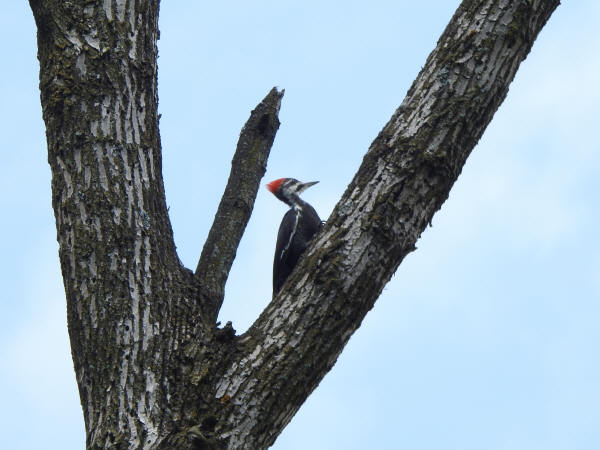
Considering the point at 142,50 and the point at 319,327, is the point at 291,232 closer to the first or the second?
the point at 142,50

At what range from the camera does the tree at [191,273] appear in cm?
265

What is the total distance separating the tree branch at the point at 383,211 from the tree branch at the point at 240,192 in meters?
1.21

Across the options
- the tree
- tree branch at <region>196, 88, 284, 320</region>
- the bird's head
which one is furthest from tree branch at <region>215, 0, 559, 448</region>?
the bird's head

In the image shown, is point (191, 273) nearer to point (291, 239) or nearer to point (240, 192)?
point (240, 192)

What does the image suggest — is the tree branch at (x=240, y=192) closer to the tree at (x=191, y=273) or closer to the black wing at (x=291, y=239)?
the tree at (x=191, y=273)

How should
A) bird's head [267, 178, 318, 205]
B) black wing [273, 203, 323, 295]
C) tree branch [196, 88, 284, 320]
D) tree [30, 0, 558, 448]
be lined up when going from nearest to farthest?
tree [30, 0, 558, 448]
tree branch [196, 88, 284, 320]
black wing [273, 203, 323, 295]
bird's head [267, 178, 318, 205]

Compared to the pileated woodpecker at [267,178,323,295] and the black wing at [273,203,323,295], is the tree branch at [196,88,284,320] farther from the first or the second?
the black wing at [273,203,323,295]

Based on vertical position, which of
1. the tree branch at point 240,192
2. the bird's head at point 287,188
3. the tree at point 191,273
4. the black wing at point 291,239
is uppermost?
the bird's head at point 287,188

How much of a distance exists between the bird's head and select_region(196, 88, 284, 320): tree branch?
2268 mm

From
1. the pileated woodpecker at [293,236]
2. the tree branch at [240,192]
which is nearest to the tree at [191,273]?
the tree branch at [240,192]

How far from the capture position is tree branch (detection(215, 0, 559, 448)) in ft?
8.76

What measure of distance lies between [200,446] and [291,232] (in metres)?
3.82

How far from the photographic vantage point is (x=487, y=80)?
278 cm

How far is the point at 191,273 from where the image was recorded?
3.09 metres
